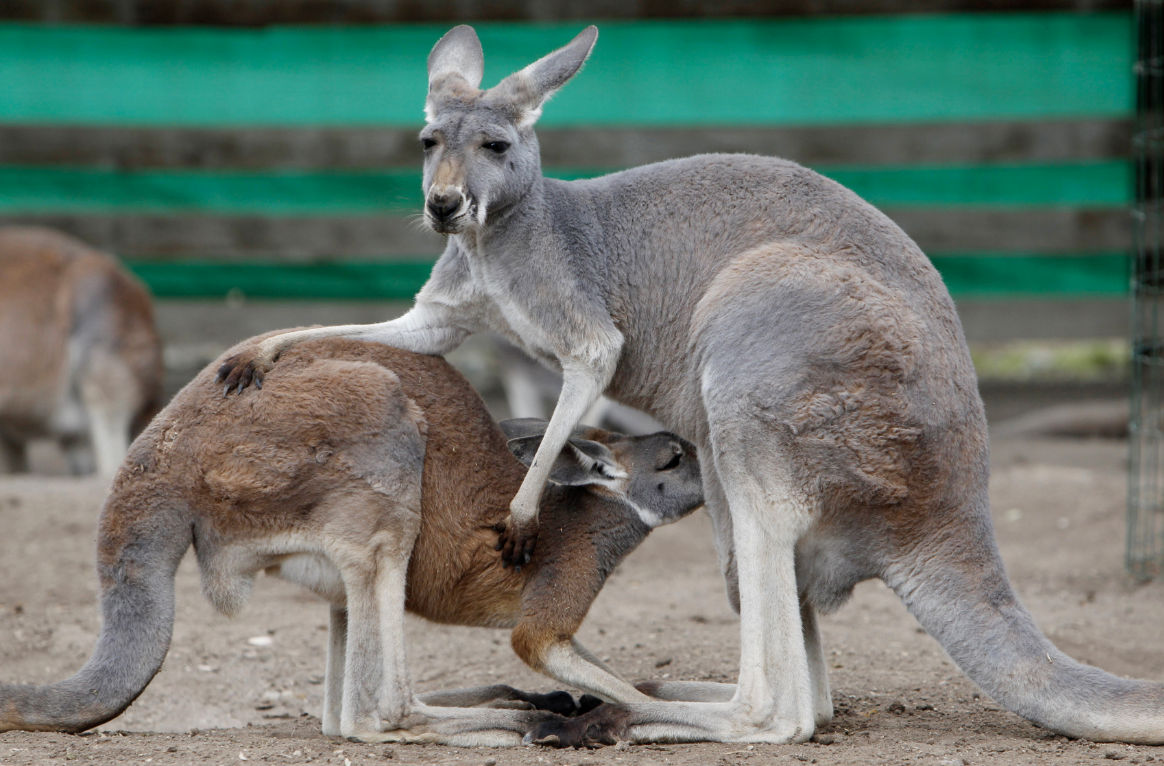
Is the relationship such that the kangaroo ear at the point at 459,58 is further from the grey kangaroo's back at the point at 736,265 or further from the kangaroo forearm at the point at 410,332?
the kangaroo forearm at the point at 410,332

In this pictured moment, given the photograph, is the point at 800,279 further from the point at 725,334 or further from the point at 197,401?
the point at 197,401

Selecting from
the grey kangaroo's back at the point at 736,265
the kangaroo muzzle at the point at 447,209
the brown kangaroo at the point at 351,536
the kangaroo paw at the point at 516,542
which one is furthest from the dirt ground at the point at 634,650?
the kangaroo muzzle at the point at 447,209

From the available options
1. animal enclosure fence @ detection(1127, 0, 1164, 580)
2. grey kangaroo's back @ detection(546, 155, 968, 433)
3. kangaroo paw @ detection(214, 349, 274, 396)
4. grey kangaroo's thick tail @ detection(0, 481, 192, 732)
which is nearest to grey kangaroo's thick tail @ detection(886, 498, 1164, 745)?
grey kangaroo's back @ detection(546, 155, 968, 433)

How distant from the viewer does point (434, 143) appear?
4.00 m

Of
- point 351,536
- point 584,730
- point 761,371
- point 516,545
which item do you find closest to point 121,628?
point 351,536

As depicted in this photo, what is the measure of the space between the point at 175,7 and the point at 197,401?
6236 millimetres

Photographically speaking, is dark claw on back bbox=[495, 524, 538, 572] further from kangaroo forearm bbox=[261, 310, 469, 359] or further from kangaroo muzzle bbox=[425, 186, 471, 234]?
kangaroo muzzle bbox=[425, 186, 471, 234]

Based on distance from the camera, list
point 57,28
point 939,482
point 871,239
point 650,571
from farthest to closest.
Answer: point 57,28, point 650,571, point 871,239, point 939,482

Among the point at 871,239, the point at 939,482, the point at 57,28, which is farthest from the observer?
the point at 57,28

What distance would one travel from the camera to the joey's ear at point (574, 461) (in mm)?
4305

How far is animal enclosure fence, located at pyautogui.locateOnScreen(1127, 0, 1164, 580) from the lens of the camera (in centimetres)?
641

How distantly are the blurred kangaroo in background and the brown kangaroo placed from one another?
4.38 metres

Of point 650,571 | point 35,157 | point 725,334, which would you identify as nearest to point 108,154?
point 35,157

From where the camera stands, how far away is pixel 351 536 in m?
3.88
